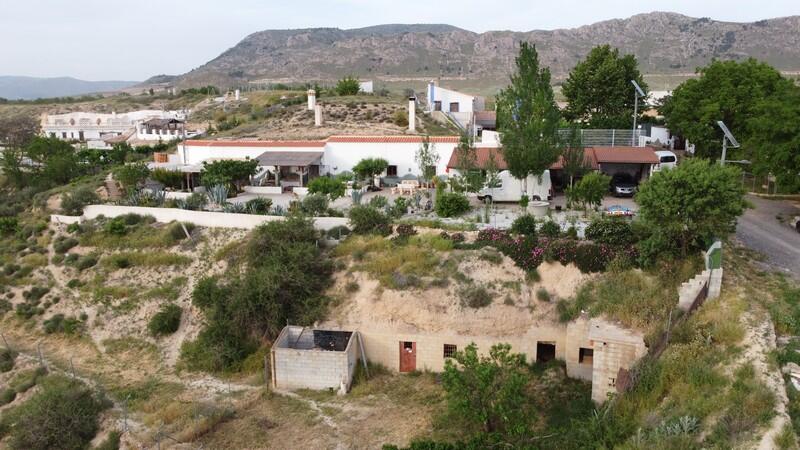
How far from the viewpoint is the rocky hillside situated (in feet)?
384

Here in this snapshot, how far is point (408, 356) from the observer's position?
2353cm

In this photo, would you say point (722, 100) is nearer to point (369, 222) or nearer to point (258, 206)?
point (369, 222)

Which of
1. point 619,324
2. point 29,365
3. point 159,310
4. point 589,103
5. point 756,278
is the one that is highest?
point 589,103

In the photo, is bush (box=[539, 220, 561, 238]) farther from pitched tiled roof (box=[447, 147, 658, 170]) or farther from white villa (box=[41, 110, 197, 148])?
white villa (box=[41, 110, 197, 148])

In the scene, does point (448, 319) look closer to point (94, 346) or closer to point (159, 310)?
point (159, 310)

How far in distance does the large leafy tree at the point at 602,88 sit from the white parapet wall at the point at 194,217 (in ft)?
78.3

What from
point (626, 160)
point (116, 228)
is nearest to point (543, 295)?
point (626, 160)

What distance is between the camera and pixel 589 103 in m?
44.8

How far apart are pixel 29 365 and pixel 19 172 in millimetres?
26503

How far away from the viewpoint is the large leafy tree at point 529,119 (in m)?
28.8

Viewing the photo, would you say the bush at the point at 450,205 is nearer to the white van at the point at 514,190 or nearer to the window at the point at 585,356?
the white van at the point at 514,190

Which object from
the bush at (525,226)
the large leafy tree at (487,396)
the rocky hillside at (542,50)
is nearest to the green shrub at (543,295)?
the bush at (525,226)

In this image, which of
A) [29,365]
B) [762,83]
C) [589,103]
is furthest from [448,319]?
[589,103]

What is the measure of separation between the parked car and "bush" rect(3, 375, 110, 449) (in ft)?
89.4
